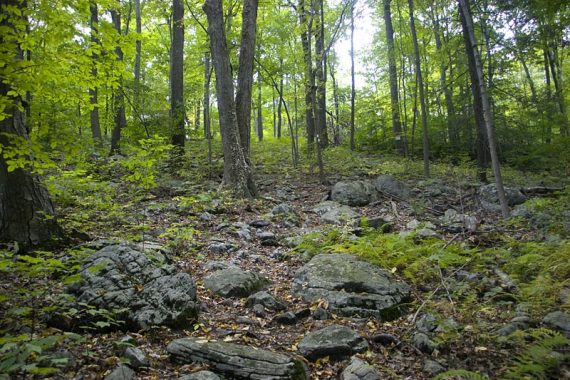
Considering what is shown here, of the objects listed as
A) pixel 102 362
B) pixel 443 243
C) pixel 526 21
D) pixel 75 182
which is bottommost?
pixel 102 362

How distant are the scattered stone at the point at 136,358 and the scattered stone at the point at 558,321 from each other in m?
3.96

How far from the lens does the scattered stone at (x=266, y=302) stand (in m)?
4.81

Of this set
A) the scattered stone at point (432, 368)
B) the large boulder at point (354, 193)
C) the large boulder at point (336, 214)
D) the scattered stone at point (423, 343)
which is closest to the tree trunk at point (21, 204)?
the scattered stone at point (423, 343)

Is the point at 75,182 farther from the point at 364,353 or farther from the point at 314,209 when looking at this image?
the point at 364,353

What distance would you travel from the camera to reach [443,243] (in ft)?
20.7

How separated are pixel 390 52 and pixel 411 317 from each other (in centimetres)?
1424

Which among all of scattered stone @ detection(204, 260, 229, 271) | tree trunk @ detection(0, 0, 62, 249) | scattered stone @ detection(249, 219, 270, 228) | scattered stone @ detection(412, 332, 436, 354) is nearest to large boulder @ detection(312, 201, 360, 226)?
scattered stone @ detection(249, 219, 270, 228)

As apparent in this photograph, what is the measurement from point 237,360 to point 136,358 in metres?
0.89

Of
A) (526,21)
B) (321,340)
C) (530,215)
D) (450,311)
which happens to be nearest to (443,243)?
(450,311)

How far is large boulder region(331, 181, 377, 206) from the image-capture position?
1019cm

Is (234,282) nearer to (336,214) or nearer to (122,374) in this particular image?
(122,374)

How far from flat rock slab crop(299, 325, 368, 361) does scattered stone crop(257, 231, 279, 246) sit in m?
3.38

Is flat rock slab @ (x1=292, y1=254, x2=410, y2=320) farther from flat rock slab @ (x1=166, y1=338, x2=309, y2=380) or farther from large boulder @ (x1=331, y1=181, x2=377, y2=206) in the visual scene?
large boulder @ (x1=331, y1=181, x2=377, y2=206)

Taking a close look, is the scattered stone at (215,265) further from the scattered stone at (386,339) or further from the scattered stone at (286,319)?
the scattered stone at (386,339)
